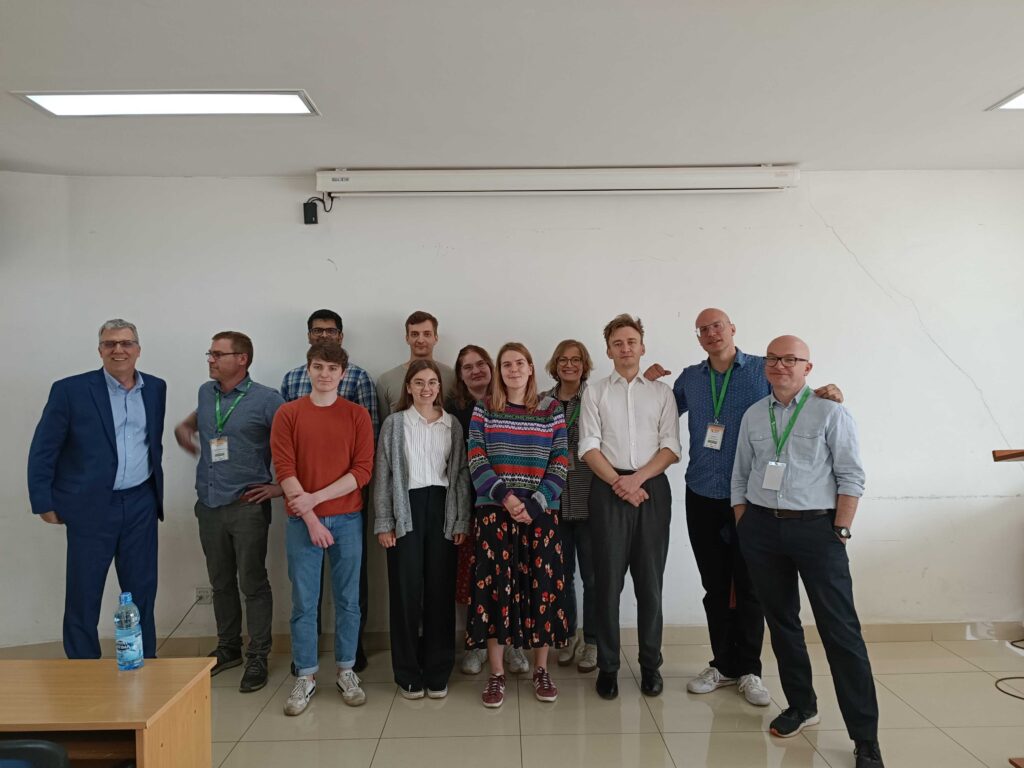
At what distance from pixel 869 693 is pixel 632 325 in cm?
184

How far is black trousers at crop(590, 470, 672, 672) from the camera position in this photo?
3.35m

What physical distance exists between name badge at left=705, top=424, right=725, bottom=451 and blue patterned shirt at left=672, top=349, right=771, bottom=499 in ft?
0.06

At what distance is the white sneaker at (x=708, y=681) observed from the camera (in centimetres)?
350

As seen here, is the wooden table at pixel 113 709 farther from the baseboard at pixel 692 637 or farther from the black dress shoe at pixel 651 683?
the black dress shoe at pixel 651 683

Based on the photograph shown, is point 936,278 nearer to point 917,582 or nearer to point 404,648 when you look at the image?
point 917,582

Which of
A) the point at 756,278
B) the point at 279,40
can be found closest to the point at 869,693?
the point at 756,278

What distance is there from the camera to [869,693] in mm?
2773

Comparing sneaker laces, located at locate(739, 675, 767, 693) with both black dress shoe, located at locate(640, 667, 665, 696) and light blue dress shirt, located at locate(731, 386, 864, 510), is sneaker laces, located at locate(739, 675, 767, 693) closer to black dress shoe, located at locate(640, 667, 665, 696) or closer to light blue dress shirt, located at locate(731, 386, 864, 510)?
black dress shoe, located at locate(640, 667, 665, 696)

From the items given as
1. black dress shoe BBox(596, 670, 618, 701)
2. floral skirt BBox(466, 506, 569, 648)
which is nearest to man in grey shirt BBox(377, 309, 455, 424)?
floral skirt BBox(466, 506, 569, 648)

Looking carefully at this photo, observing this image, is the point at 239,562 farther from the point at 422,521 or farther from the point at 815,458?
the point at 815,458

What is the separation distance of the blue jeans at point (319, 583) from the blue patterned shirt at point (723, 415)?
169 cm

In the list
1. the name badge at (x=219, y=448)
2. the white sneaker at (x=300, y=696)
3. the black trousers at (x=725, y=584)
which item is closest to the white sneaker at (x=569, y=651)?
the black trousers at (x=725, y=584)

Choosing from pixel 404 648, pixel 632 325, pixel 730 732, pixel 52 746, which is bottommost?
pixel 730 732

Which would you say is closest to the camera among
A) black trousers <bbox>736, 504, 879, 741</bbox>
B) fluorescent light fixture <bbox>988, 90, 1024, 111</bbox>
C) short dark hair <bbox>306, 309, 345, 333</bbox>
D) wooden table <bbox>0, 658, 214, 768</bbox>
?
wooden table <bbox>0, 658, 214, 768</bbox>
